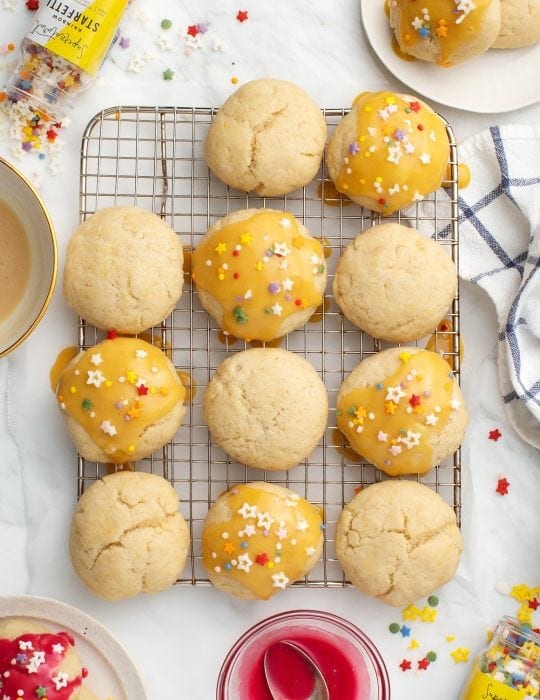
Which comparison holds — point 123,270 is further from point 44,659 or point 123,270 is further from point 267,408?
point 44,659

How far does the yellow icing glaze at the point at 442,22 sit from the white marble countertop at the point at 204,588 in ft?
0.58

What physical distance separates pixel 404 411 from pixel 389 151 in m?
0.67

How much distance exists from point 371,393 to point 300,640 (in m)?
0.66

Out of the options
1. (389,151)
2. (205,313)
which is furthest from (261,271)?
(389,151)

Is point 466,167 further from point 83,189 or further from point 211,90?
point 83,189

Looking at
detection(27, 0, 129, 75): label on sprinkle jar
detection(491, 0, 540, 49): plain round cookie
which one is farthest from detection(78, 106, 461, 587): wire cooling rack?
detection(491, 0, 540, 49): plain round cookie

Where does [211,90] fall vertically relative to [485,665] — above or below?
above

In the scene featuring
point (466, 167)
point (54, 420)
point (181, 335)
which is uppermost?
point (466, 167)

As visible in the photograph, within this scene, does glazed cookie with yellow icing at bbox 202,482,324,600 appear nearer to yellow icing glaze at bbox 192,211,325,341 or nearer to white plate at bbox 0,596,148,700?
white plate at bbox 0,596,148,700

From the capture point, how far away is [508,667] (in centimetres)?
223

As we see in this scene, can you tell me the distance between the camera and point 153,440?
2219mm

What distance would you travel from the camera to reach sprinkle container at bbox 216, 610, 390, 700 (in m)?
2.22

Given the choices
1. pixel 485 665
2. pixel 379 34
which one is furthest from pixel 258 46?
pixel 485 665

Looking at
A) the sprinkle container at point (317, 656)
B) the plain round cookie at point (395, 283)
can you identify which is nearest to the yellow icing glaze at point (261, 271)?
the plain round cookie at point (395, 283)
